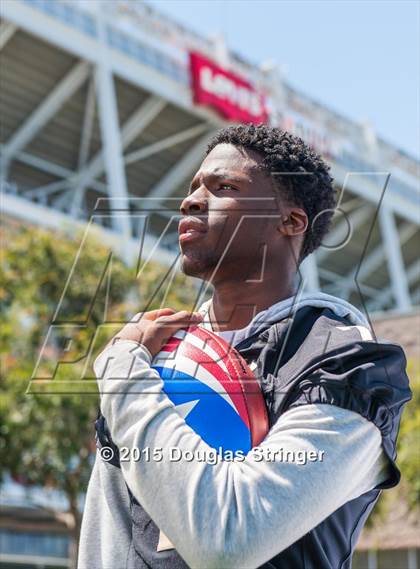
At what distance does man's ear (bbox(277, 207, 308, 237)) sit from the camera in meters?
2.13

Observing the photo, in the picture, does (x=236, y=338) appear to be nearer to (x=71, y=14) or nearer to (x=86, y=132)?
Result: (x=71, y=14)

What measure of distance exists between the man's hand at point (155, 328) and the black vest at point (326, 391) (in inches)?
6.6

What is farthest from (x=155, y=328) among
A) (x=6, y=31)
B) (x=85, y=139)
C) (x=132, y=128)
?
(x=85, y=139)

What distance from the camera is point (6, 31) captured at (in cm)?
2873

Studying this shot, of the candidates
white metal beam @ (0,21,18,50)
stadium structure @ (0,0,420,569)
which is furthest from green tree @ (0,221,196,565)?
white metal beam @ (0,21,18,50)

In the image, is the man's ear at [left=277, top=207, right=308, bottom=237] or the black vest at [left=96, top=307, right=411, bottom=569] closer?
the black vest at [left=96, top=307, right=411, bottom=569]

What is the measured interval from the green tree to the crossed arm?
34.4ft

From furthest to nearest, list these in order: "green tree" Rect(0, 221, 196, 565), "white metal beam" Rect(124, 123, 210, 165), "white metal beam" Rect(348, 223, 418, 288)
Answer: "white metal beam" Rect(348, 223, 418, 288) < "white metal beam" Rect(124, 123, 210, 165) < "green tree" Rect(0, 221, 196, 565)

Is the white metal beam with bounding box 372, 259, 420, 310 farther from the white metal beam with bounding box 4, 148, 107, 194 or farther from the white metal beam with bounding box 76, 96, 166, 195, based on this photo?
the white metal beam with bounding box 76, 96, 166, 195

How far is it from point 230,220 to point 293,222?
0.18m

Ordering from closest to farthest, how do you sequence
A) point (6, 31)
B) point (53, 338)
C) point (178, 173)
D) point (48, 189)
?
point (53, 338), point (6, 31), point (48, 189), point (178, 173)

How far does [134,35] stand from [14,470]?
2068 cm

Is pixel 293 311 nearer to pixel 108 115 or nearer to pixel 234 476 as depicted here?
Result: pixel 234 476

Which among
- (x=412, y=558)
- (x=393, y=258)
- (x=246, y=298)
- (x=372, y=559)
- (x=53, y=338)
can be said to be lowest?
(x=246, y=298)
